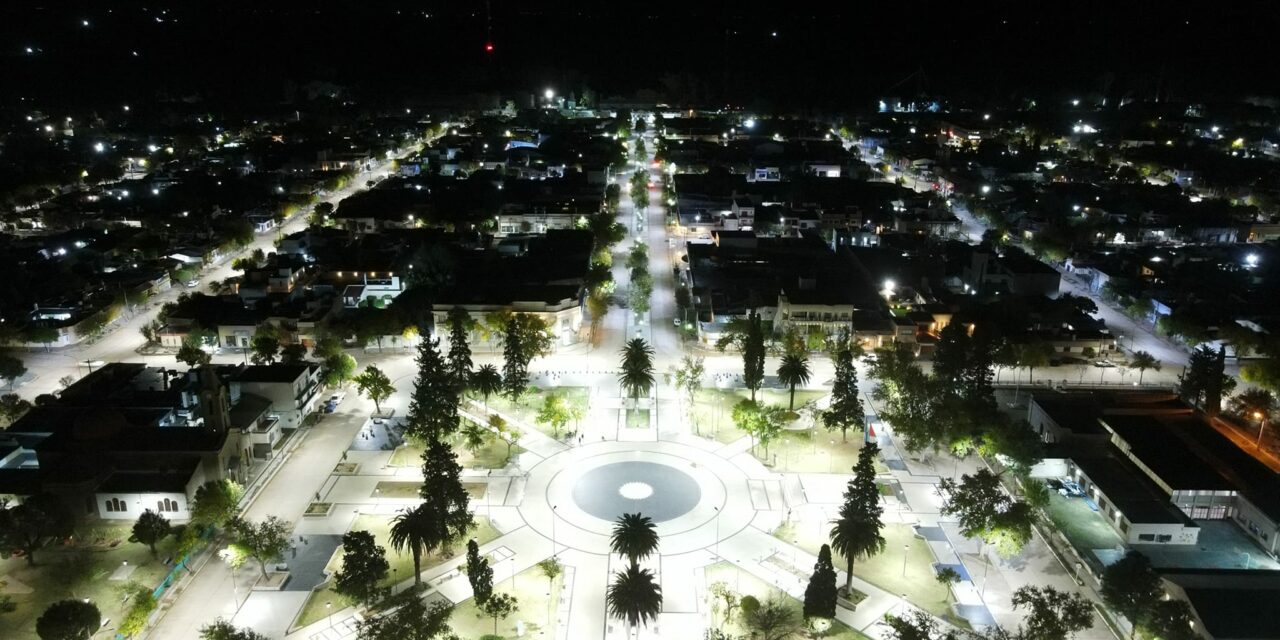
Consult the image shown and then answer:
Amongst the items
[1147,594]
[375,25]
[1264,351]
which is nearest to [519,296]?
[1147,594]

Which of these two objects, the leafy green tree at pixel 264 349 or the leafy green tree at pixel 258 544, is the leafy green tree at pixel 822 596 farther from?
the leafy green tree at pixel 264 349

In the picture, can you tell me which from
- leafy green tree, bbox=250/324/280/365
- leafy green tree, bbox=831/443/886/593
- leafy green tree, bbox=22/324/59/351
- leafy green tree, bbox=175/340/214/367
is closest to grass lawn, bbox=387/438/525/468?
leafy green tree, bbox=250/324/280/365

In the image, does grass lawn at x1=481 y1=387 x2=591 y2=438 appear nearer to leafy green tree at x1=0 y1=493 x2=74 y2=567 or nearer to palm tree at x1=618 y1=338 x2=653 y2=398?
palm tree at x1=618 y1=338 x2=653 y2=398

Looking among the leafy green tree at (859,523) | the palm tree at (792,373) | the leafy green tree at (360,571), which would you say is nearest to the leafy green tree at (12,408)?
the leafy green tree at (360,571)

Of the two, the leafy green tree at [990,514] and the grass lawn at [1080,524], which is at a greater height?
the leafy green tree at [990,514]

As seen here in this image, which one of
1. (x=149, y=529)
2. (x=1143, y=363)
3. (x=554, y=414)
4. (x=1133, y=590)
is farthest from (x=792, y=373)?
(x=149, y=529)

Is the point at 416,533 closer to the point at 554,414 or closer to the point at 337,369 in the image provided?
the point at 554,414

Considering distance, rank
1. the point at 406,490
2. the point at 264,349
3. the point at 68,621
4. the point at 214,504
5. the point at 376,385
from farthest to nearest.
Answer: the point at 264,349 → the point at 376,385 → the point at 406,490 → the point at 214,504 → the point at 68,621
